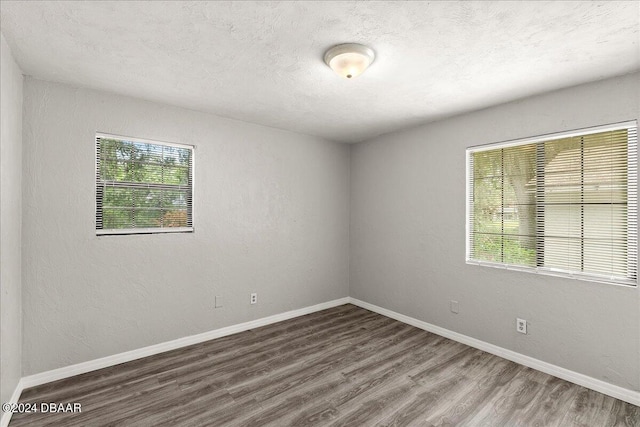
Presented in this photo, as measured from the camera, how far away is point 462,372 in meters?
2.69

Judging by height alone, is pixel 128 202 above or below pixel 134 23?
below

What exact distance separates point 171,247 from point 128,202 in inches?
23.4

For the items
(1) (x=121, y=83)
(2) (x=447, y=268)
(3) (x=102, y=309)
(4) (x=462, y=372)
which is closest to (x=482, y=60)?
(2) (x=447, y=268)

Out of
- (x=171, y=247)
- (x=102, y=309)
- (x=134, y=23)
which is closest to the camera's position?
(x=134, y=23)

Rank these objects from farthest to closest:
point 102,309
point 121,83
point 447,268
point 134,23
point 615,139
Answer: point 447,268 < point 102,309 < point 121,83 < point 615,139 < point 134,23

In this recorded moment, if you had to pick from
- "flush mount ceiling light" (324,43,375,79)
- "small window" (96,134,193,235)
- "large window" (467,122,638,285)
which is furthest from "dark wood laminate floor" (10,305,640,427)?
"flush mount ceiling light" (324,43,375,79)

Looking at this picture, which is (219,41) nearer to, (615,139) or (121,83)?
(121,83)

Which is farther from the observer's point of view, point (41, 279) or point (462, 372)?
point (462, 372)

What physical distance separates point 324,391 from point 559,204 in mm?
2613

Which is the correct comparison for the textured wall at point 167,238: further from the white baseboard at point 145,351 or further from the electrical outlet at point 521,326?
the electrical outlet at point 521,326

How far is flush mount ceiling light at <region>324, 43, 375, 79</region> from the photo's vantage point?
1967mm

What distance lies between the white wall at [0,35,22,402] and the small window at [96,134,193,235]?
0.56 metres

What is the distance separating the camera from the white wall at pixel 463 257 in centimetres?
239

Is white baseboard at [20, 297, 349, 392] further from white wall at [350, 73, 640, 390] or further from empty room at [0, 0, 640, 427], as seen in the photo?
white wall at [350, 73, 640, 390]
